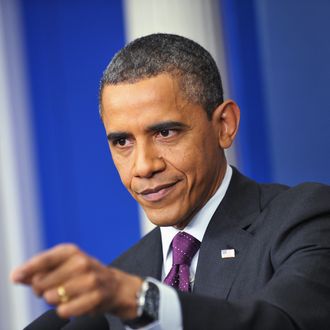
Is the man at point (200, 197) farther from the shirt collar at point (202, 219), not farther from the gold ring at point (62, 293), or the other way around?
the gold ring at point (62, 293)

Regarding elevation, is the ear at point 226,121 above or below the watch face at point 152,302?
above

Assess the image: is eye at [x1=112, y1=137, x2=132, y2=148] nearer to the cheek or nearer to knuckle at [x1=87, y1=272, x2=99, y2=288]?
the cheek

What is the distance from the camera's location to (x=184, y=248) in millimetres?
2076

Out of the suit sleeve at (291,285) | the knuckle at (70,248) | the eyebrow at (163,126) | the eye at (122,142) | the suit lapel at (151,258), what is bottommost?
the suit lapel at (151,258)

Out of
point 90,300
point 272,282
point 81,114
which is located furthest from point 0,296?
point 90,300

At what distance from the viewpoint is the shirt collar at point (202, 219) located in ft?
6.87

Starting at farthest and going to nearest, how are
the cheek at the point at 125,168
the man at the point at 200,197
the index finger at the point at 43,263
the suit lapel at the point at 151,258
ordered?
the suit lapel at the point at 151,258 < the cheek at the point at 125,168 < the man at the point at 200,197 < the index finger at the point at 43,263

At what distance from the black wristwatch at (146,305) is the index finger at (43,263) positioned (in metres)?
0.17

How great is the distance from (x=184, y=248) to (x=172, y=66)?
0.44 m

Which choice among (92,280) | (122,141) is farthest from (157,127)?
(92,280)

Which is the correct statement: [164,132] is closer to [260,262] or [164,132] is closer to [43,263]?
[260,262]

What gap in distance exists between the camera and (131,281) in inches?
51.8

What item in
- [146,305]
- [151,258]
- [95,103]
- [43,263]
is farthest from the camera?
[95,103]

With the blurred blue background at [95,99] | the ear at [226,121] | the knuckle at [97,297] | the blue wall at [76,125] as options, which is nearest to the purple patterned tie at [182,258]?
the ear at [226,121]
